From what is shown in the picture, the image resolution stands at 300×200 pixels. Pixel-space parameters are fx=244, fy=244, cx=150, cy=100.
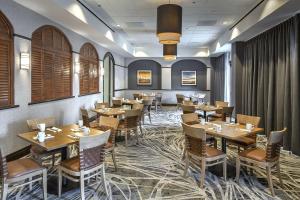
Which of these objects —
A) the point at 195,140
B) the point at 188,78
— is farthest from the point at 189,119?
the point at 188,78

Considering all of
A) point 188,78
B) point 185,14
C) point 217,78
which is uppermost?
point 185,14

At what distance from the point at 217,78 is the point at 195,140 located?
32.7ft

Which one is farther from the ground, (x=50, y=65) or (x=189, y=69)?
(x=189, y=69)

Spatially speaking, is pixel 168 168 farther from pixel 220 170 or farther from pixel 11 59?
pixel 11 59

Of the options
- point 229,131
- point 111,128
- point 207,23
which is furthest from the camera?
point 207,23

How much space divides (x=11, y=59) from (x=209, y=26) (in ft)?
20.5

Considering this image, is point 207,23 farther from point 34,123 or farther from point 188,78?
point 188,78

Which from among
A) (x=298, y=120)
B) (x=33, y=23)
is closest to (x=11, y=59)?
(x=33, y=23)

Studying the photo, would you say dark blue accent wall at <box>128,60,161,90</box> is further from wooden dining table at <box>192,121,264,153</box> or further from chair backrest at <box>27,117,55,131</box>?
chair backrest at <box>27,117,55,131</box>

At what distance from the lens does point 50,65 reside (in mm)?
6055

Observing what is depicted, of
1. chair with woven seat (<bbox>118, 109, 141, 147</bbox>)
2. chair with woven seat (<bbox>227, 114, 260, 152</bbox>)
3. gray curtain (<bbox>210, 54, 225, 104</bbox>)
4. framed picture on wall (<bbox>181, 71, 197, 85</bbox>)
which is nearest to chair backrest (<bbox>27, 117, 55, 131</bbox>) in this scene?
chair with woven seat (<bbox>118, 109, 141, 147</bbox>)

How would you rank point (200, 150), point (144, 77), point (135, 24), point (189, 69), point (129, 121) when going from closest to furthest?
point (200, 150)
point (129, 121)
point (135, 24)
point (189, 69)
point (144, 77)

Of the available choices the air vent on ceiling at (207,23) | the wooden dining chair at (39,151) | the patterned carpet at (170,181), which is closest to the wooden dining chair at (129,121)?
the patterned carpet at (170,181)

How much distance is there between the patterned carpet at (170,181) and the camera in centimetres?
331
